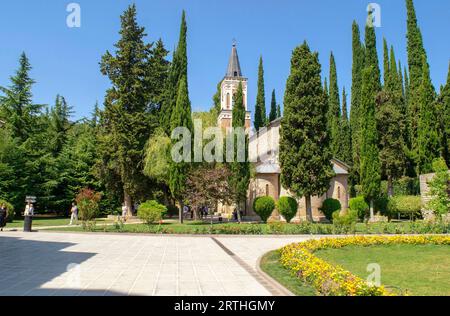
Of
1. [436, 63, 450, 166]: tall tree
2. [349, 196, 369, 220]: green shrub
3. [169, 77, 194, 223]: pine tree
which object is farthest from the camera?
[436, 63, 450, 166]: tall tree

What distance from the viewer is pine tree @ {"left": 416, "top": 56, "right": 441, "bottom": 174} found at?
112 ft

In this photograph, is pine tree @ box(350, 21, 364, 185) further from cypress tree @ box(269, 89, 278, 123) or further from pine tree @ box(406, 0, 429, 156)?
cypress tree @ box(269, 89, 278, 123)

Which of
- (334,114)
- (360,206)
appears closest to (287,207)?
(360,206)

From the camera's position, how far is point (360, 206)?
30906 millimetres

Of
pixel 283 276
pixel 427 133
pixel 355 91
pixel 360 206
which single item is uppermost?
pixel 355 91

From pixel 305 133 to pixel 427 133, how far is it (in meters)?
13.9

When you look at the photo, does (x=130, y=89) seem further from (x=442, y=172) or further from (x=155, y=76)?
(x=442, y=172)

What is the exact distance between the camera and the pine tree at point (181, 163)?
28612 mm

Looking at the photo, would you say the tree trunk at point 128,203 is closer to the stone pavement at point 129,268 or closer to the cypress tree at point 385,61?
the stone pavement at point 129,268

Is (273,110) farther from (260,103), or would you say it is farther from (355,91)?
(355,91)

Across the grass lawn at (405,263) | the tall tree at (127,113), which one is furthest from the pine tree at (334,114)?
the grass lawn at (405,263)

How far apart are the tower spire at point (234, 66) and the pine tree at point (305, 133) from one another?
24190 mm

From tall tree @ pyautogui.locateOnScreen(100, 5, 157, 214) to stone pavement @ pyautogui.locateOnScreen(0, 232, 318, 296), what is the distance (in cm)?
1765

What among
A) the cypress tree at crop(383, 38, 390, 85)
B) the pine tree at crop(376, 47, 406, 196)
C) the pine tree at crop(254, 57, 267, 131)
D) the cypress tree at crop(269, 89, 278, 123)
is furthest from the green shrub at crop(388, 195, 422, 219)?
the cypress tree at crop(269, 89, 278, 123)
